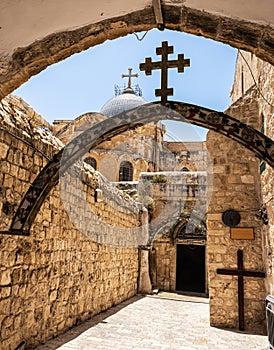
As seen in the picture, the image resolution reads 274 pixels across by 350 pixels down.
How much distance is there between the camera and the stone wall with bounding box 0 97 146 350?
368 centimetres

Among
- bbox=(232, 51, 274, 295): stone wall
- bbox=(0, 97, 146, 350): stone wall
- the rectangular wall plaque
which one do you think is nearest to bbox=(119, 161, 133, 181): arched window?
bbox=(0, 97, 146, 350): stone wall

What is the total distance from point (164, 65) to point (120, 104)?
22.6 meters

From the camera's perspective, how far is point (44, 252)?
455 centimetres

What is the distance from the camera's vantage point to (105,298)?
7.36 metres

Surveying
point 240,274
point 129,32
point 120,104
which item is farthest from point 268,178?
point 120,104

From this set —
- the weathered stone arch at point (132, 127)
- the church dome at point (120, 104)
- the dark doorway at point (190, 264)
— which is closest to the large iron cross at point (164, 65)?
the weathered stone arch at point (132, 127)

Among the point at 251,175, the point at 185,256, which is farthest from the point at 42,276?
the point at 185,256

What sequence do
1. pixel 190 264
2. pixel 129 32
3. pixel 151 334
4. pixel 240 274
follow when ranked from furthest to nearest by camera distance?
1. pixel 190 264
2. pixel 240 274
3. pixel 151 334
4. pixel 129 32

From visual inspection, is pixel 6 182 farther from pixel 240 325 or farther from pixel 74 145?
pixel 240 325

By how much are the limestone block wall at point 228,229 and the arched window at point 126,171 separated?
47.3 ft

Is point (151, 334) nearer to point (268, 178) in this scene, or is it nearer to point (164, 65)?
point (268, 178)

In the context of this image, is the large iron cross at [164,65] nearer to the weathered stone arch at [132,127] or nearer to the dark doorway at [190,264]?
the weathered stone arch at [132,127]

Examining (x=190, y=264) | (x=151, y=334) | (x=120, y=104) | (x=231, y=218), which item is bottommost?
(x=151, y=334)

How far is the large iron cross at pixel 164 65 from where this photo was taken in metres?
2.35
